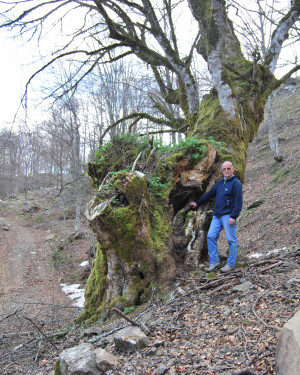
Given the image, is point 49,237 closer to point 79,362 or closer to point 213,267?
point 213,267

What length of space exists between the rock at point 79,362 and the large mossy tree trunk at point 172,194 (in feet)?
5.48

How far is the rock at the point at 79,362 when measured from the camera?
280cm

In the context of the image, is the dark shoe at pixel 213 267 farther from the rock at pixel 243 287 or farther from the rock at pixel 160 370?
the rock at pixel 160 370

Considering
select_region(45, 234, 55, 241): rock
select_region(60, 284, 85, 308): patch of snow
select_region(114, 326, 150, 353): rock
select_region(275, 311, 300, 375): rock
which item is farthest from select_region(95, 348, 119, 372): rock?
select_region(45, 234, 55, 241): rock

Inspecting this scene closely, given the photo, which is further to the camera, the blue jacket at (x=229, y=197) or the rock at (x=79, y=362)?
the blue jacket at (x=229, y=197)

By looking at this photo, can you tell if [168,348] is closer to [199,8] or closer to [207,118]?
[207,118]

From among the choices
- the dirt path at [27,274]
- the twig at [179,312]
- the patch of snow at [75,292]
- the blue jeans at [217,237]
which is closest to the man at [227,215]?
the blue jeans at [217,237]

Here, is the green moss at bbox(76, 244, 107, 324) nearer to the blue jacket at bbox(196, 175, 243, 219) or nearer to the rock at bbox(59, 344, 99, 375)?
the rock at bbox(59, 344, 99, 375)

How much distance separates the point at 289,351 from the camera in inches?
73.9

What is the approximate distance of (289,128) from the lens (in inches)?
884

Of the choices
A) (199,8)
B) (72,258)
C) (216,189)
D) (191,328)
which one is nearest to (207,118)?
(216,189)

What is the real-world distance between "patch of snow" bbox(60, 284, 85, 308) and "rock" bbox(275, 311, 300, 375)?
339 inches

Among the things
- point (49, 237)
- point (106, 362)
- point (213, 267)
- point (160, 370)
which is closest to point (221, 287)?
point (213, 267)

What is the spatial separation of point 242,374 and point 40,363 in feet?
10.6
